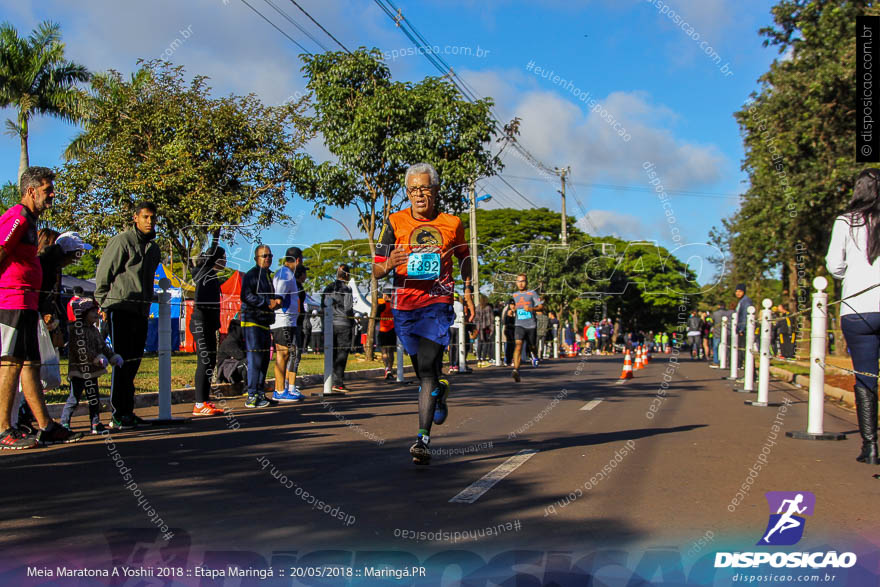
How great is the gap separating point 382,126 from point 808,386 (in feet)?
36.9

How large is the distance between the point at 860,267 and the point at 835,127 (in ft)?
64.5

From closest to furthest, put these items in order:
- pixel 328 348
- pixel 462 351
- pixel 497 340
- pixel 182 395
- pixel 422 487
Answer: pixel 422 487 → pixel 182 395 → pixel 328 348 → pixel 462 351 → pixel 497 340

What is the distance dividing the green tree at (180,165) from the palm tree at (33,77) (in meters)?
11.2

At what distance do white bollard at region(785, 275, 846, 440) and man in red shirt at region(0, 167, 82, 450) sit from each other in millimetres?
6774

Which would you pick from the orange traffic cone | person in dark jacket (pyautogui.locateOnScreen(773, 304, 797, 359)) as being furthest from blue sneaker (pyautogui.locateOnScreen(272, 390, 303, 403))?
person in dark jacket (pyautogui.locateOnScreen(773, 304, 797, 359))

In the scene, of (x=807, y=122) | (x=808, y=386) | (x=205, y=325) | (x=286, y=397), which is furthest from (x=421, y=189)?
(x=807, y=122)

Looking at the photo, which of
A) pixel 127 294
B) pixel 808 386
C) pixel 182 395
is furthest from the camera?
pixel 808 386

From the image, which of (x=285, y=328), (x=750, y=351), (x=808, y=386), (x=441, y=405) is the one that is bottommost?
(x=808, y=386)

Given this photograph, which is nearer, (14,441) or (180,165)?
(14,441)

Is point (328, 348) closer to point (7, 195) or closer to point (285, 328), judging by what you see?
point (285, 328)

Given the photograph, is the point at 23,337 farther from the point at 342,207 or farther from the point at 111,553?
the point at 342,207

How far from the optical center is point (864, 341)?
6.11 metres

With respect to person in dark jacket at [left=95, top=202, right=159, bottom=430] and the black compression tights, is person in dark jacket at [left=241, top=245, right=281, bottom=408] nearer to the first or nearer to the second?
person in dark jacket at [left=95, top=202, right=159, bottom=430]

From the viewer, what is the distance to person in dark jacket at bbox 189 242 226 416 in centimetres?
882
